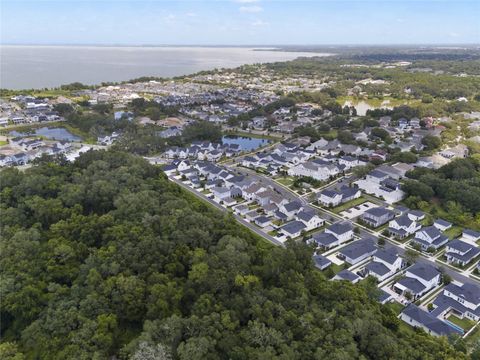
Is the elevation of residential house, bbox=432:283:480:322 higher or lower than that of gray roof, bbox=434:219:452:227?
lower

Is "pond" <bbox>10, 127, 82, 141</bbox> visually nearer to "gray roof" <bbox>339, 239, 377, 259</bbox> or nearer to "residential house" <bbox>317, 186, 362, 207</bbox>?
"residential house" <bbox>317, 186, 362, 207</bbox>

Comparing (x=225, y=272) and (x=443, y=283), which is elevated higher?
(x=225, y=272)

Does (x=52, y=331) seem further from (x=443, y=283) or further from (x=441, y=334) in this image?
(x=443, y=283)

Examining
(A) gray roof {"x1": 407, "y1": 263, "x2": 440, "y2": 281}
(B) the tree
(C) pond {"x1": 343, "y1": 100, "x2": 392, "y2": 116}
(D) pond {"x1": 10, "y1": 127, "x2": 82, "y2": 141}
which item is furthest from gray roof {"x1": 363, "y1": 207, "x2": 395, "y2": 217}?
(C) pond {"x1": 343, "y1": 100, "x2": 392, "y2": 116}

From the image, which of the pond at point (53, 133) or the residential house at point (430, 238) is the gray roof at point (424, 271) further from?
the pond at point (53, 133)

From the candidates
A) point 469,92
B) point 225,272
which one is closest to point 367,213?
point 225,272
